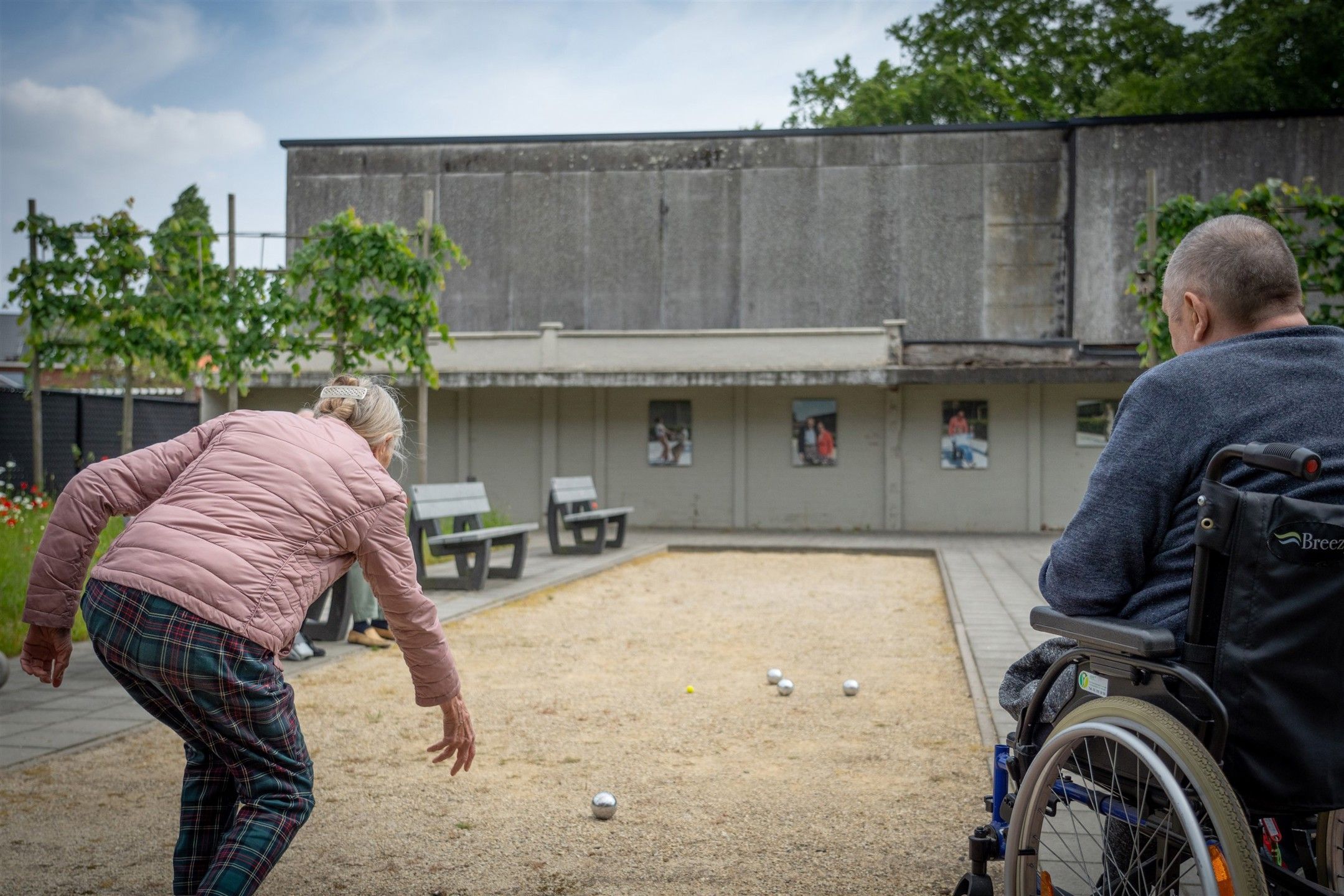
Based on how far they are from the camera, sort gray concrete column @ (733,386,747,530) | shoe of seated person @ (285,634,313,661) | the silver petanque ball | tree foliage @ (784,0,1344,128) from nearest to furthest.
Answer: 1. the silver petanque ball
2. shoe of seated person @ (285,634,313,661)
3. gray concrete column @ (733,386,747,530)
4. tree foliage @ (784,0,1344,128)

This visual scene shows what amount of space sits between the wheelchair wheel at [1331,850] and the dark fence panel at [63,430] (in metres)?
18.3

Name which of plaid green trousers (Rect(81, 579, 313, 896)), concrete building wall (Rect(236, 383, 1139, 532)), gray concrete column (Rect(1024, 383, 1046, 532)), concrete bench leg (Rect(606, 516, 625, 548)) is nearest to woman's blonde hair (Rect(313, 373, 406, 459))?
plaid green trousers (Rect(81, 579, 313, 896))

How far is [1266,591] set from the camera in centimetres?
233

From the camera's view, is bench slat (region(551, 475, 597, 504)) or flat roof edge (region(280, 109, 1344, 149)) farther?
flat roof edge (region(280, 109, 1344, 149))

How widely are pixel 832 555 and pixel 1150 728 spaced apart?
16.4 metres

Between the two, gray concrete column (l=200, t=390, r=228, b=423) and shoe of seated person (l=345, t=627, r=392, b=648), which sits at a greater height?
gray concrete column (l=200, t=390, r=228, b=423)

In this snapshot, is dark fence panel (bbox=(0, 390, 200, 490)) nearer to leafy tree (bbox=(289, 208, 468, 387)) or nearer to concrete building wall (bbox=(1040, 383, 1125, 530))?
leafy tree (bbox=(289, 208, 468, 387))

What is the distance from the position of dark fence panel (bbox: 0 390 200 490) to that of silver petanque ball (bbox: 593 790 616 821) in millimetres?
15735

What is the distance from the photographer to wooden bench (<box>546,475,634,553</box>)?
16375 mm

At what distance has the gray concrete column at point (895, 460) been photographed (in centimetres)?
2466

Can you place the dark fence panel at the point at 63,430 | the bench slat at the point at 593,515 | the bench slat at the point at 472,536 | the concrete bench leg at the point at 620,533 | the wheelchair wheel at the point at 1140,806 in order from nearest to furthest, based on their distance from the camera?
1. the wheelchair wheel at the point at 1140,806
2. the bench slat at the point at 472,536
3. the bench slat at the point at 593,515
4. the concrete bench leg at the point at 620,533
5. the dark fence panel at the point at 63,430

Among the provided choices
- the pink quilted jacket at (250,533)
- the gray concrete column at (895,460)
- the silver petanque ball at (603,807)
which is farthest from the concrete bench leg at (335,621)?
the gray concrete column at (895,460)

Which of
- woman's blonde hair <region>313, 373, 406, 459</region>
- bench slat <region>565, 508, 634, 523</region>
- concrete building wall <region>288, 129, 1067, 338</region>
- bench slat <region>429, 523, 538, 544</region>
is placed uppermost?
concrete building wall <region>288, 129, 1067, 338</region>

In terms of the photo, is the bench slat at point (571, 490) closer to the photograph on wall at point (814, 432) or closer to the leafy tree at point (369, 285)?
the leafy tree at point (369, 285)
